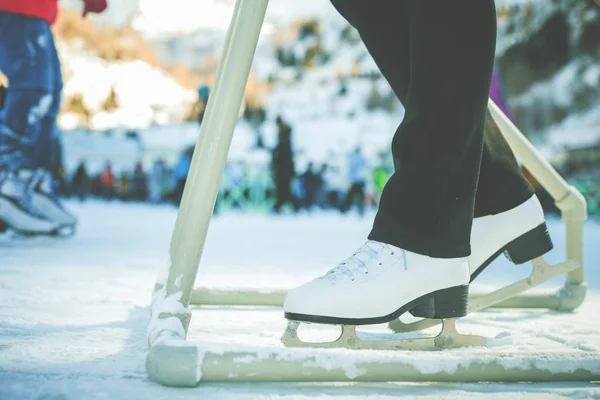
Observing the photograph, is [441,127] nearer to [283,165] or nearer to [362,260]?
[362,260]

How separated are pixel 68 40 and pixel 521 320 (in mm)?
13446

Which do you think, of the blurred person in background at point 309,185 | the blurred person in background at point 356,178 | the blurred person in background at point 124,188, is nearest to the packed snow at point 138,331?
the blurred person in background at point 356,178

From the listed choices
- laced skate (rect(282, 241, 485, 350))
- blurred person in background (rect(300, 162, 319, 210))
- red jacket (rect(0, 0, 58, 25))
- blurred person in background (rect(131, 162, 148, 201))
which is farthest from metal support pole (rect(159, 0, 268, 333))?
blurred person in background (rect(131, 162, 148, 201))

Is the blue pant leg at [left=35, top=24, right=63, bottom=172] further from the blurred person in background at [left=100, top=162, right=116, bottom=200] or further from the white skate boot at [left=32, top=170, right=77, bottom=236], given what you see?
the blurred person in background at [left=100, top=162, right=116, bottom=200]

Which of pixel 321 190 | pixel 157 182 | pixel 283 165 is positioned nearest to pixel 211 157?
pixel 283 165

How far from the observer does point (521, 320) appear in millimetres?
808

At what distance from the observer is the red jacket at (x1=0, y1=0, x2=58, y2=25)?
1.89 m

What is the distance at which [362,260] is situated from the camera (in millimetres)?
572

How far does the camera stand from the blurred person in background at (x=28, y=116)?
188cm

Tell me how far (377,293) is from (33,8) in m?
1.81

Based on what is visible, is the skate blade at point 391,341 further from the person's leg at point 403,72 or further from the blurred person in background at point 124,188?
the blurred person in background at point 124,188

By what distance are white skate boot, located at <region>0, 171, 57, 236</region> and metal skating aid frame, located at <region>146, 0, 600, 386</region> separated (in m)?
1.50

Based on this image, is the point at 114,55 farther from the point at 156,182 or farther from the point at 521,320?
the point at 521,320

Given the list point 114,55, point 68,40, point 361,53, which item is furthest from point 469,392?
point 361,53
